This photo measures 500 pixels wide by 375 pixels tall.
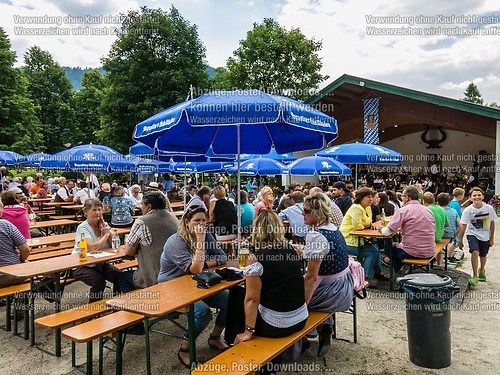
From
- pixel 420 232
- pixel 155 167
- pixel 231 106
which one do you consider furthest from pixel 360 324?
pixel 155 167

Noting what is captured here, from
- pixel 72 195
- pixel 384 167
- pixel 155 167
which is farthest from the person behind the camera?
pixel 384 167

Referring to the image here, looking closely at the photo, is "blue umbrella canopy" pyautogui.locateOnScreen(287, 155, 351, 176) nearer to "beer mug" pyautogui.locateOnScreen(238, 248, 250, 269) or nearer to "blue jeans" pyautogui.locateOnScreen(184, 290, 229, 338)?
"beer mug" pyautogui.locateOnScreen(238, 248, 250, 269)

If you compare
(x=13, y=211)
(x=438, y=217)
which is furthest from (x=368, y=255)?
(x=13, y=211)

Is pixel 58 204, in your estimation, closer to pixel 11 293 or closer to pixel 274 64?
pixel 11 293

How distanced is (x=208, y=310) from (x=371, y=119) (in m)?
16.7

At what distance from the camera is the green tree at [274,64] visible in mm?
26703

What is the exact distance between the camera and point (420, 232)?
5.86 metres

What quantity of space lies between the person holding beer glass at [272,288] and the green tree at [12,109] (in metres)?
29.0

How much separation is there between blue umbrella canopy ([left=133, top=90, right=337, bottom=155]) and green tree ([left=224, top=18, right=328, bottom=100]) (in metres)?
21.1

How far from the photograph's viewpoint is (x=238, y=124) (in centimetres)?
416

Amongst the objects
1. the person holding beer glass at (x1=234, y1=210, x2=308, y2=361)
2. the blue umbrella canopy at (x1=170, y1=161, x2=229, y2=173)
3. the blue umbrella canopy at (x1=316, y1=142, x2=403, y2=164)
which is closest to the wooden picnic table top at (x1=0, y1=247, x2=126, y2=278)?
the person holding beer glass at (x1=234, y1=210, x2=308, y2=361)

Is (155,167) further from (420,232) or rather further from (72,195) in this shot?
(420,232)

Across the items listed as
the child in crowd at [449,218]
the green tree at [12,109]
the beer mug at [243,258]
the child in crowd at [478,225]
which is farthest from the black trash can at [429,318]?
the green tree at [12,109]

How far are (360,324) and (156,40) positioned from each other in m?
26.4
